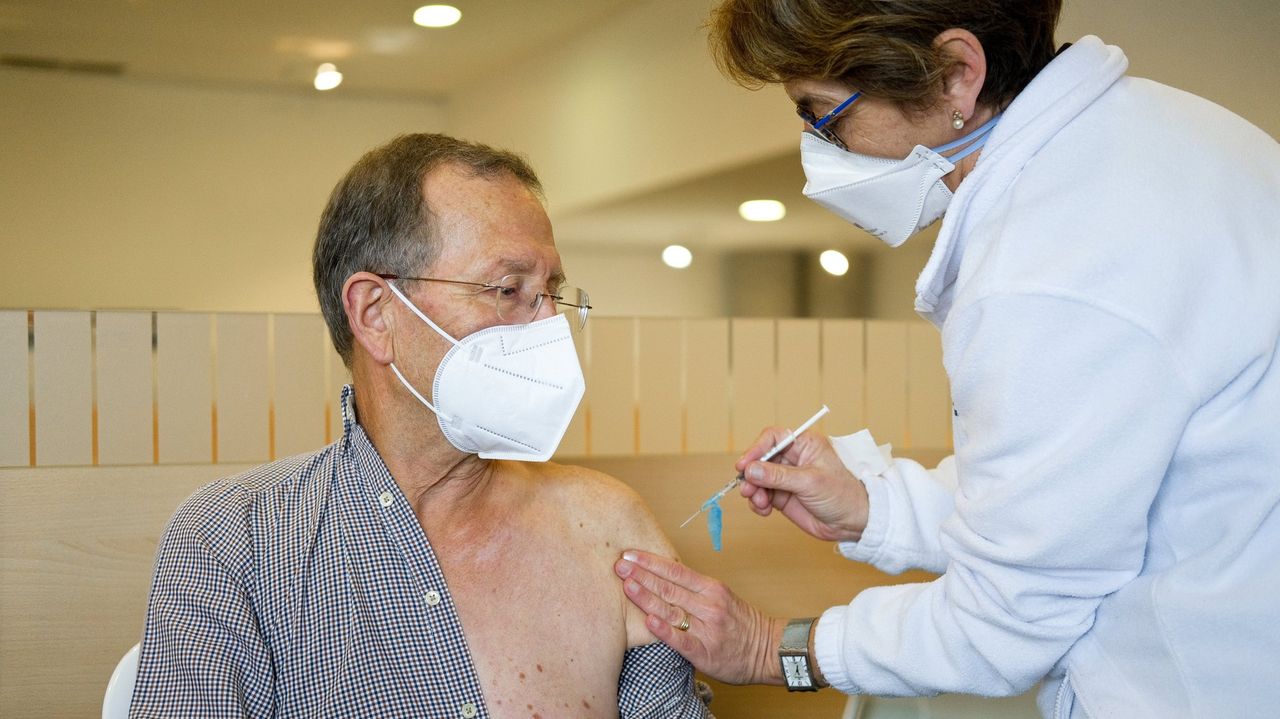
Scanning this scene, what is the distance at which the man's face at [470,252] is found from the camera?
4.98 feet

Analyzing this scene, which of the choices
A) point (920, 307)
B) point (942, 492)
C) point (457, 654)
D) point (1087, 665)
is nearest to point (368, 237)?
point (457, 654)

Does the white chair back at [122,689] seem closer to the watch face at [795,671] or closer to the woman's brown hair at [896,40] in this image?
the watch face at [795,671]

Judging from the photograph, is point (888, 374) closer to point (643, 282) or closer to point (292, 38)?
point (643, 282)

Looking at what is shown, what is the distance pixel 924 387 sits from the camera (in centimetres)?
267

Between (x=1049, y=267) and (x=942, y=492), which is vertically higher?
(x=1049, y=267)

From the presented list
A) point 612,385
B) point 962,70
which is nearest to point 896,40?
point 962,70

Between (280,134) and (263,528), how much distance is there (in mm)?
1144

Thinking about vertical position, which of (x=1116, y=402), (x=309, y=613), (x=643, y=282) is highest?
(x=643, y=282)

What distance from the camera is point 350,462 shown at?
62.9 inches

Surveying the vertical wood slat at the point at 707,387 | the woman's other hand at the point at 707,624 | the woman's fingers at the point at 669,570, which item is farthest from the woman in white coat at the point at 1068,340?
the vertical wood slat at the point at 707,387

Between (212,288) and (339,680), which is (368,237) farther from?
(212,288)

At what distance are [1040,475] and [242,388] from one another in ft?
5.48

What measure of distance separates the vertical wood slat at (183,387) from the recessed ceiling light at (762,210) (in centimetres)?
126

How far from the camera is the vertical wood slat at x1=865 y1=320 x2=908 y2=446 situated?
2.64 m
